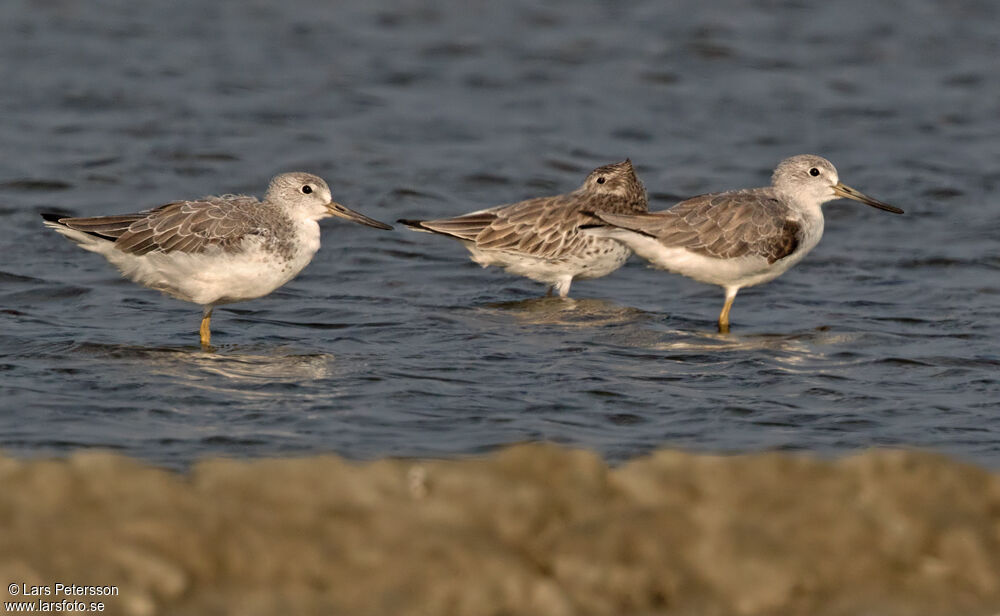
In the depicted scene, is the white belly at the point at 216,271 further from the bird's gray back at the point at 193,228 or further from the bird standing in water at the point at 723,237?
the bird standing in water at the point at 723,237

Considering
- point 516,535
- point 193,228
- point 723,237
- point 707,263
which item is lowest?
point 516,535

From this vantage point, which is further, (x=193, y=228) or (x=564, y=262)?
(x=564, y=262)

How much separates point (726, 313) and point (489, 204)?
13.2ft

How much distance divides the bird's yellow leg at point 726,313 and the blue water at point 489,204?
0.62ft

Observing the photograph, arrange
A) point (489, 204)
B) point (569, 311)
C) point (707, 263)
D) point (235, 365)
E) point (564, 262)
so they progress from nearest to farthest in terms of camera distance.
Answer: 1. point (235, 365)
2. point (707, 263)
3. point (569, 311)
4. point (564, 262)
5. point (489, 204)

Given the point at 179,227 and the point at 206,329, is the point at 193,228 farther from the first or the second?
the point at 206,329

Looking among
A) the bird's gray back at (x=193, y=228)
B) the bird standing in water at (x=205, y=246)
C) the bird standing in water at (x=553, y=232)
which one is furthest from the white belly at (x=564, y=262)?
the bird's gray back at (x=193, y=228)

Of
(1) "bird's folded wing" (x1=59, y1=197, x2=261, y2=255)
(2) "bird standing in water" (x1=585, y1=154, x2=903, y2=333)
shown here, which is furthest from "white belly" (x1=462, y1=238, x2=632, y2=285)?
(1) "bird's folded wing" (x1=59, y1=197, x2=261, y2=255)

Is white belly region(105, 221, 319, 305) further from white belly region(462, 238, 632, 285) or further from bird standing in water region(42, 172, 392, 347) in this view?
white belly region(462, 238, 632, 285)

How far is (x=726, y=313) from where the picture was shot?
463 inches

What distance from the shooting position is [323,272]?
1298 centimetres

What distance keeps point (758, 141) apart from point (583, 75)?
3.15m

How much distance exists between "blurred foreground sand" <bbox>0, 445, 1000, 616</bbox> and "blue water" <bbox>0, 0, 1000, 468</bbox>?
7.05ft

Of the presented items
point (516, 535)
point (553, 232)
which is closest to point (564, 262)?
point (553, 232)
